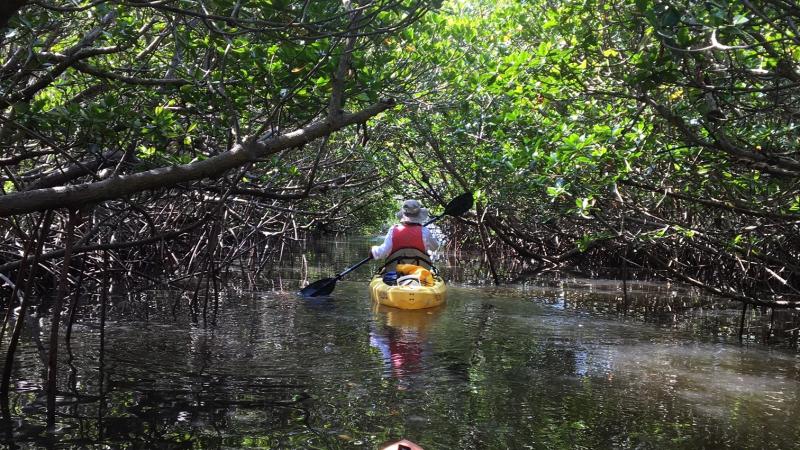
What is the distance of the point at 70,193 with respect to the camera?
2.63 m

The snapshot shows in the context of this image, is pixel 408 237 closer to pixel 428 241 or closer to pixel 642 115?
pixel 428 241

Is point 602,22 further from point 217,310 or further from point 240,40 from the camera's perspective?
point 217,310

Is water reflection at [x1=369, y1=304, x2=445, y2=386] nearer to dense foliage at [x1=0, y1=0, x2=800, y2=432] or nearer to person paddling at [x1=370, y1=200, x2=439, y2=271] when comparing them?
person paddling at [x1=370, y1=200, x2=439, y2=271]

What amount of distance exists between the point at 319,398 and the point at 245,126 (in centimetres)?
266

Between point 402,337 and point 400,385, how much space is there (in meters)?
1.69

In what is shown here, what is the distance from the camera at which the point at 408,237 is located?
8000 mm

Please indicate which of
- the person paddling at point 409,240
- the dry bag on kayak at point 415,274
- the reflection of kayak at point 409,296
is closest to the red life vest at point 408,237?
the person paddling at point 409,240

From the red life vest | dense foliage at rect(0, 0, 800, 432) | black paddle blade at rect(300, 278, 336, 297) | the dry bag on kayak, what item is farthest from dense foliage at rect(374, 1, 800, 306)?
black paddle blade at rect(300, 278, 336, 297)

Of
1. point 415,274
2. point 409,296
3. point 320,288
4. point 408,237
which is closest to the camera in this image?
point 409,296

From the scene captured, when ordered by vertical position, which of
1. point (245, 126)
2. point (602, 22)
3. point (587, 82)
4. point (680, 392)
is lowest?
point (680, 392)

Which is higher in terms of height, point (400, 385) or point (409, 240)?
point (409, 240)

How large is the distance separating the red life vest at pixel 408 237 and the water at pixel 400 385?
1.11 meters

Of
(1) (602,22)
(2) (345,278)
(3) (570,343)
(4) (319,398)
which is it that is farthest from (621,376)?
(2) (345,278)

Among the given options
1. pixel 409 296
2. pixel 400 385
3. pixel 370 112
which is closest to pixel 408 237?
pixel 409 296
